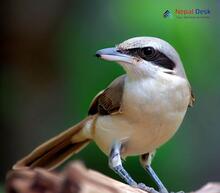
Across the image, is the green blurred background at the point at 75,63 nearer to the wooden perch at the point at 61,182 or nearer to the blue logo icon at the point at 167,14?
the blue logo icon at the point at 167,14

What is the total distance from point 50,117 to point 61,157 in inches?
5.7

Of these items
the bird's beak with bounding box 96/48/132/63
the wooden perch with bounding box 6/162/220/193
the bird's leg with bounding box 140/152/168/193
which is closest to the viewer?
the wooden perch with bounding box 6/162/220/193

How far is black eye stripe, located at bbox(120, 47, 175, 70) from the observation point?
1.25 metres

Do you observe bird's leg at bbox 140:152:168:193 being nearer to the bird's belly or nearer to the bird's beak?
the bird's belly

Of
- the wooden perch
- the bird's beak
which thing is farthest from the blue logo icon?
the wooden perch

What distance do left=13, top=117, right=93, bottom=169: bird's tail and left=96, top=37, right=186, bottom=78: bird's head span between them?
25 cm

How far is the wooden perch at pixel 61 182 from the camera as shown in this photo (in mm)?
830

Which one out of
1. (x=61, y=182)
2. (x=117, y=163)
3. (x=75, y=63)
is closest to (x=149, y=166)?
(x=117, y=163)

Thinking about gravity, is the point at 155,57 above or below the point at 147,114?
above

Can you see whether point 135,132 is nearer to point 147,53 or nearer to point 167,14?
point 147,53

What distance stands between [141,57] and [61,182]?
0.48 m

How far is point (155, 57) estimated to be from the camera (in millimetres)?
1265

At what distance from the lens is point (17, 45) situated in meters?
1.57

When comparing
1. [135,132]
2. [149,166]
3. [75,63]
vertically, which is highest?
[75,63]
